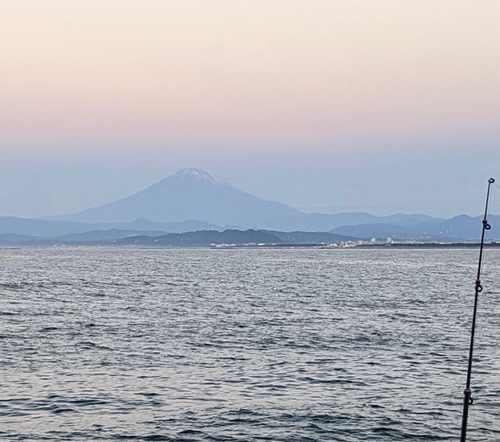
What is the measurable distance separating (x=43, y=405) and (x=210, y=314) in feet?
100

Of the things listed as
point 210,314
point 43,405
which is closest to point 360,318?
point 210,314

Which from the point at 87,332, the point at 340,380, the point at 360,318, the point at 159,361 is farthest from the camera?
the point at 360,318

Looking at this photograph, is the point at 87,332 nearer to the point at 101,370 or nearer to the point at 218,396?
the point at 101,370

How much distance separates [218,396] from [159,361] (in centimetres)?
753

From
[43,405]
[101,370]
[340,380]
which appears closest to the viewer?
[43,405]

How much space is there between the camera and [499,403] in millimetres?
26359

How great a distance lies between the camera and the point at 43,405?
25.8 metres

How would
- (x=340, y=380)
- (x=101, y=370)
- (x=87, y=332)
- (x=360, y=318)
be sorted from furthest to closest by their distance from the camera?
(x=360, y=318), (x=87, y=332), (x=101, y=370), (x=340, y=380)

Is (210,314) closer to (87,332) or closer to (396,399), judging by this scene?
(87,332)

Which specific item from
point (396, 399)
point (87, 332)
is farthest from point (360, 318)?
point (396, 399)

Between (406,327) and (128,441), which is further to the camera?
(406,327)

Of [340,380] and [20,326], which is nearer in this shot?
[340,380]

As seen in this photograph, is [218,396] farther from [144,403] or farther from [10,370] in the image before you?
[10,370]

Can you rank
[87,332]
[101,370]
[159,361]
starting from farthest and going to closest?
1. [87,332]
2. [159,361]
3. [101,370]
